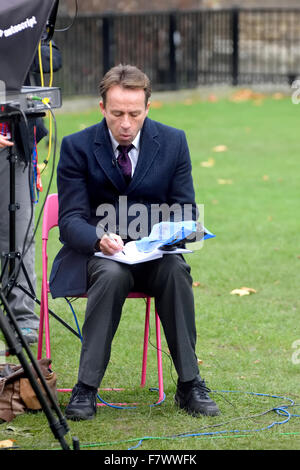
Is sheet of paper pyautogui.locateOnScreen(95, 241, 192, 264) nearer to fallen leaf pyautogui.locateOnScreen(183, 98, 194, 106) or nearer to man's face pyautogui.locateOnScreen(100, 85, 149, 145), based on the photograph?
man's face pyautogui.locateOnScreen(100, 85, 149, 145)

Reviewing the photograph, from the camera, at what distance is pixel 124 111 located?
15.0 ft

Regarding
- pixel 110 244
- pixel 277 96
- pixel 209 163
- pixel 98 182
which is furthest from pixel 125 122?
pixel 277 96

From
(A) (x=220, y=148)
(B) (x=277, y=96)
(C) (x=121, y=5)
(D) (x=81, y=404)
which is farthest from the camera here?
(C) (x=121, y=5)

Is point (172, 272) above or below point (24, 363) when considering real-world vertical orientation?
above

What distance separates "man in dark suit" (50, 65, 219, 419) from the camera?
441 centimetres

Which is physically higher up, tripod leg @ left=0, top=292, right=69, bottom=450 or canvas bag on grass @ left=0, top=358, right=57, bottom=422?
tripod leg @ left=0, top=292, right=69, bottom=450

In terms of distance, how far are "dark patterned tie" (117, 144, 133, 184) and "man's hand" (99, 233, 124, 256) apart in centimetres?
43

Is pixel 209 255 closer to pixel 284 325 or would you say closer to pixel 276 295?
pixel 276 295

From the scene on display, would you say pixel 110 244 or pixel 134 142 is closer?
pixel 110 244

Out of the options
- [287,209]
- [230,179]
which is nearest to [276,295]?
[287,209]

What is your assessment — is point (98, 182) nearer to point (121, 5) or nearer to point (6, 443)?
point (6, 443)

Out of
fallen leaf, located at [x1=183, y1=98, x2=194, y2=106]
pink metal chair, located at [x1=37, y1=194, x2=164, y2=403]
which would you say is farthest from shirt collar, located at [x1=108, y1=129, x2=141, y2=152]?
fallen leaf, located at [x1=183, y1=98, x2=194, y2=106]

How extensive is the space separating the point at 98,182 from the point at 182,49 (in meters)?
14.1
